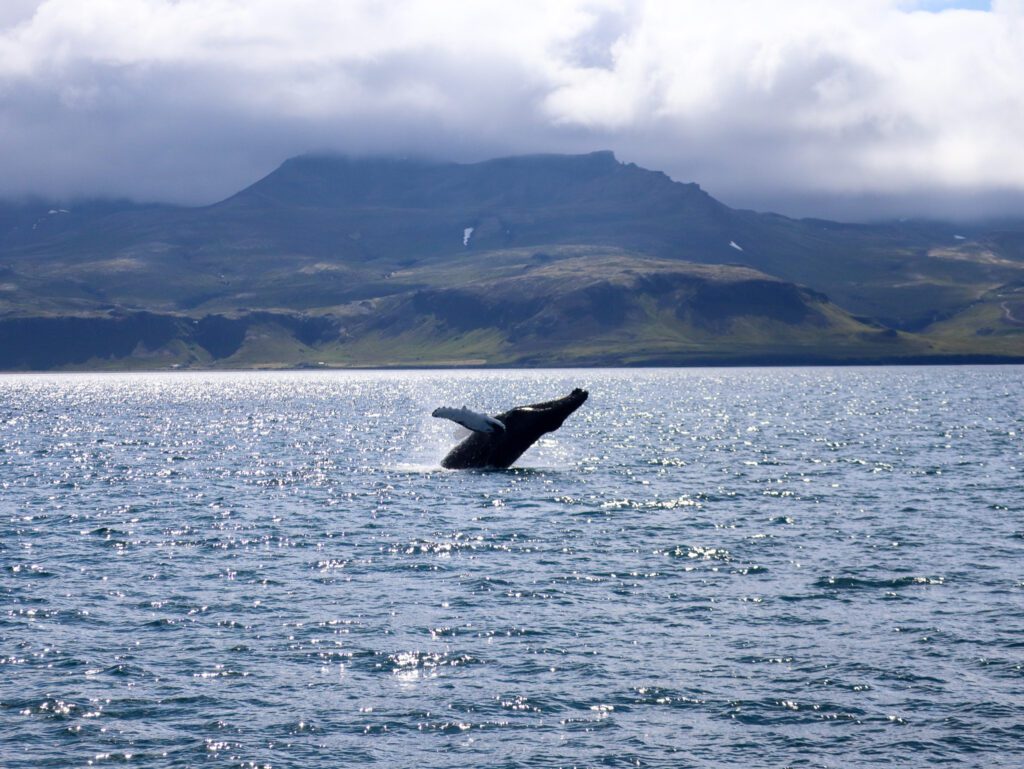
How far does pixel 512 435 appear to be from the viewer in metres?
56.9

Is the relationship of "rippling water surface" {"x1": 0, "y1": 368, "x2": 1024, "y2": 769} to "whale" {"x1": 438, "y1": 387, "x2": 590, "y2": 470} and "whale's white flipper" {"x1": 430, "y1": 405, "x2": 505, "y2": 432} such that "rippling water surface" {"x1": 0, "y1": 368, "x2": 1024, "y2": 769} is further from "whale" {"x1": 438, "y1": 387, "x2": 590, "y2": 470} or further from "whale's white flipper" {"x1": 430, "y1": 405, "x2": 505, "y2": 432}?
"whale's white flipper" {"x1": 430, "y1": 405, "x2": 505, "y2": 432}

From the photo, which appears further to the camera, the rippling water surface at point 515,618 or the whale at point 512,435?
the whale at point 512,435

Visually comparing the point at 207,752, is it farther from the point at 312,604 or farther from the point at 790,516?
the point at 790,516

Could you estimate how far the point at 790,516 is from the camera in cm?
4928

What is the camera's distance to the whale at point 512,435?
52.6 meters

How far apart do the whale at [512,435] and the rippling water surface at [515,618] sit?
1.37 meters

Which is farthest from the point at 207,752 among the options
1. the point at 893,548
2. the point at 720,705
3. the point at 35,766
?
the point at 893,548

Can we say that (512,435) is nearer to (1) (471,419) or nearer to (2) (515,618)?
(1) (471,419)

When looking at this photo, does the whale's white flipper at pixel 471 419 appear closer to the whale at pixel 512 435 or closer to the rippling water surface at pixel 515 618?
the whale at pixel 512 435

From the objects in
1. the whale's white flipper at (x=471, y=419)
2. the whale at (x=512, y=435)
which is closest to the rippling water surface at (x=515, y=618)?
the whale at (x=512, y=435)

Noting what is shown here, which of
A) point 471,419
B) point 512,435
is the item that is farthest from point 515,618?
point 512,435

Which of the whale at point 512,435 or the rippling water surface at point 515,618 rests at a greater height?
the whale at point 512,435

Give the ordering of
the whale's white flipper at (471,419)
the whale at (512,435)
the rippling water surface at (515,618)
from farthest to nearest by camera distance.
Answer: the whale at (512,435) < the whale's white flipper at (471,419) < the rippling water surface at (515,618)

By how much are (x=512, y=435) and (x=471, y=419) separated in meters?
5.13
